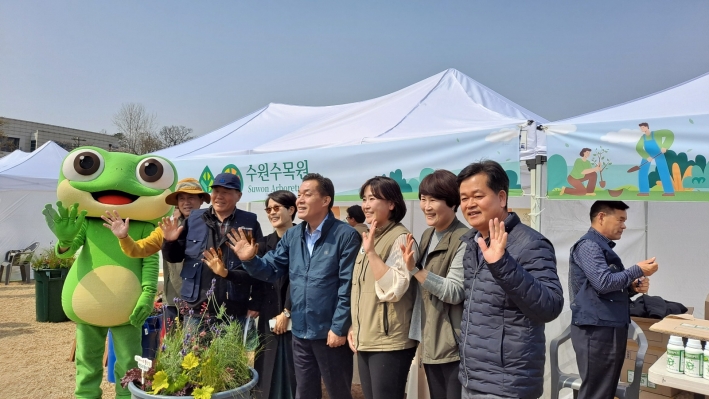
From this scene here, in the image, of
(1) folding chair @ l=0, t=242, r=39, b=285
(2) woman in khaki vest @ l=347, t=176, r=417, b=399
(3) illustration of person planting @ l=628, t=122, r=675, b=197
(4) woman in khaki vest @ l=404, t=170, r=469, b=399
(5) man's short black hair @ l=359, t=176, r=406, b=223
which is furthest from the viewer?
(1) folding chair @ l=0, t=242, r=39, b=285

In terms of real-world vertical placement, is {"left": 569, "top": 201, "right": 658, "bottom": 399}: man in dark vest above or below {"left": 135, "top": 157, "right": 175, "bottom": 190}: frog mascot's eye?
below

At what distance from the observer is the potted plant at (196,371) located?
213 centimetres

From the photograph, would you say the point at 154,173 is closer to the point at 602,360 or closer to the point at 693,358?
the point at 602,360

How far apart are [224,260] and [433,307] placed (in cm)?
148

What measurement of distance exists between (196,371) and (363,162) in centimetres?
220

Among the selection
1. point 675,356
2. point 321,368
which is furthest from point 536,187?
point 321,368

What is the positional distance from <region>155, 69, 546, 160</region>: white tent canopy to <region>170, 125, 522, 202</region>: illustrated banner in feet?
0.48

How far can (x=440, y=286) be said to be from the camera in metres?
2.15

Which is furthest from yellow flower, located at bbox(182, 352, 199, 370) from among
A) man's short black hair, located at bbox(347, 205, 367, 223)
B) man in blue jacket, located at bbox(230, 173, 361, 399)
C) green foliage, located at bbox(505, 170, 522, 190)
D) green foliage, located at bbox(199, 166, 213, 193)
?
green foliage, located at bbox(199, 166, 213, 193)

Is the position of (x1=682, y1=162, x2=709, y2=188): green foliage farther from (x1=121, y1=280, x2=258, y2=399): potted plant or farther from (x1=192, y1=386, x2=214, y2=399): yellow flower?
(x1=192, y1=386, x2=214, y2=399): yellow flower

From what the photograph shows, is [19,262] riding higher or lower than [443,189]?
lower

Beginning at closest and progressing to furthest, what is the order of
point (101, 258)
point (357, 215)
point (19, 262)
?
point (101, 258) < point (357, 215) < point (19, 262)

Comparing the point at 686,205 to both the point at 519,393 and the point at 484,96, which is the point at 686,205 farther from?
the point at 519,393

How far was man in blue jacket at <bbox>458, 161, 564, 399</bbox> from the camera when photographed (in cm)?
179
